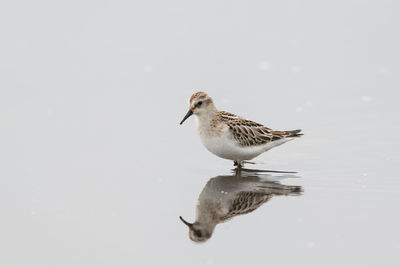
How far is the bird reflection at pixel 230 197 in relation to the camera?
9.34m

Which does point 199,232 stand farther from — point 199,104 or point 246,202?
point 199,104

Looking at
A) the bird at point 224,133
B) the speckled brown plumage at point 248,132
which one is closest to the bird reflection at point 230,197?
the bird at point 224,133

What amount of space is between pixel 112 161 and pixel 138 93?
11.8 feet

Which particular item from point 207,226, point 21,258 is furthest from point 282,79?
point 21,258

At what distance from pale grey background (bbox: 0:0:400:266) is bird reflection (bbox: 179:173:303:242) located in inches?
7.3

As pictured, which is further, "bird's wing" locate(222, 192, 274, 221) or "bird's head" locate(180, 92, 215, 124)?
"bird's head" locate(180, 92, 215, 124)

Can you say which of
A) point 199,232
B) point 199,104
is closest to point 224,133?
point 199,104

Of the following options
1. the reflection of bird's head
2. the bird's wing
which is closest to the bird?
the bird's wing

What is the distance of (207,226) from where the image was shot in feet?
30.4

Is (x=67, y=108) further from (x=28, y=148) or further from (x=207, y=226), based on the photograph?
(x=207, y=226)

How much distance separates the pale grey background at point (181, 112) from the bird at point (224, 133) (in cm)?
38

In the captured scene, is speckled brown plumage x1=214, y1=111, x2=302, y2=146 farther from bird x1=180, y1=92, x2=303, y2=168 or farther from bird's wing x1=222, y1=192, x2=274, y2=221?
bird's wing x1=222, y1=192, x2=274, y2=221

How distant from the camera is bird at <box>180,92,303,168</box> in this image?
36.9ft

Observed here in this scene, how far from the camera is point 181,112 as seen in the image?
14266mm
